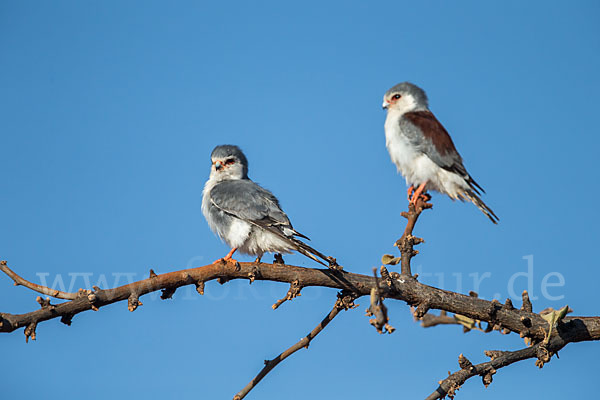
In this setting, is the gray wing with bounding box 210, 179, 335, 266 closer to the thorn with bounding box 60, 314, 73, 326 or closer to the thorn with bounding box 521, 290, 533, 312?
the thorn with bounding box 521, 290, 533, 312

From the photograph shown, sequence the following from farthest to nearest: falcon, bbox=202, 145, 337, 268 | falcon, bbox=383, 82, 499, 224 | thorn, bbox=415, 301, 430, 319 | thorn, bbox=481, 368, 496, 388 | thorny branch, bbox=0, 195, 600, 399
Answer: falcon, bbox=383, 82, 499, 224
falcon, bbox=202, 145, 337, 268
thorn, bbox=415, 301, 430, 319
thorn, bbox=481, 368, 496, 388
thorny branch, bbox=0, 195, 600, 399

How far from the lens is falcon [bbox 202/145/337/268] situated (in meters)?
6.14

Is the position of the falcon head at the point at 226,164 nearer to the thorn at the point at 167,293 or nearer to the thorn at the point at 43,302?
the thorn at the point at 167,293

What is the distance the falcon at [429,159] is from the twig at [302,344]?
8.53 ft

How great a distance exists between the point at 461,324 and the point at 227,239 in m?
3.26

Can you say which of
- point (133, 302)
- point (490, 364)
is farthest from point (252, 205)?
point (490, 364)

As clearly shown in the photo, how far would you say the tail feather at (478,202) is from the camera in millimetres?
6477

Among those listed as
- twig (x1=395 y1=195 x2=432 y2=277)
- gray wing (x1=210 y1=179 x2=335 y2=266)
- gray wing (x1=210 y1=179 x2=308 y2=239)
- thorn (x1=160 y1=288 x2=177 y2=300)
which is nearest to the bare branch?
twig (x1=395 y1=195 x2=432 y2=277)

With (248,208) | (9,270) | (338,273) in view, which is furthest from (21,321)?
(248,208)

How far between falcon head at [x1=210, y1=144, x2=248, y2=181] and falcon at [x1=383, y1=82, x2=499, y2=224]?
200 cm

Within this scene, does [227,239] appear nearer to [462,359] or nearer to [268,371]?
[268,371]

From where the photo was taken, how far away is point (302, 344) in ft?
13.1

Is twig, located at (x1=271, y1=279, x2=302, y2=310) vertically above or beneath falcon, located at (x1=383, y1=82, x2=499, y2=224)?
beneath

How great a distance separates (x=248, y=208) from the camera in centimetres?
660
